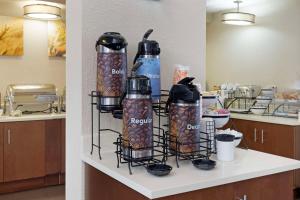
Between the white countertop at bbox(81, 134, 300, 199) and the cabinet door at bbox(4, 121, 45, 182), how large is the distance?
236cm

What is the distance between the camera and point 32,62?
14.9 ft

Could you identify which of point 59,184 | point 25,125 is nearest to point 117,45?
point 25,125

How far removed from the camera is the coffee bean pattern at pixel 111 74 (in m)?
1.47

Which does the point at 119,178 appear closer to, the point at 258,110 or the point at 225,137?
the point at 225,137

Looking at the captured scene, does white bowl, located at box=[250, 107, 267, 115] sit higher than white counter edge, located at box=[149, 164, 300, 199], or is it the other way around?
white bowl, located at box=[250, 107, 267, 115]

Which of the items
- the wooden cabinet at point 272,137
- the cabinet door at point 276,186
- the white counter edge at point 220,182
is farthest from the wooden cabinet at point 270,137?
the white counter edge at point 220,182

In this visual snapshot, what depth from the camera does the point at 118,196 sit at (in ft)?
4.36

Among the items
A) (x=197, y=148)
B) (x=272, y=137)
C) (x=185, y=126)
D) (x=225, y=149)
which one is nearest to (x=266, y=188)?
(x=225, y=149)

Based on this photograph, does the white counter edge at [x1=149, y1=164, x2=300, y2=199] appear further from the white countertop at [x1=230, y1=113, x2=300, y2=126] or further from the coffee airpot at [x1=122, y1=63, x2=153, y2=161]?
the white countertop at [x1=230, y1=113, x2=300, y2=126]

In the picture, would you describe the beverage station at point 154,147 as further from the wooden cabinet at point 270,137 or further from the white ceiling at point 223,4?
the white ceiling at point 223,4

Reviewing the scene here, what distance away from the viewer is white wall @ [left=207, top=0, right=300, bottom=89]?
4.21 metres

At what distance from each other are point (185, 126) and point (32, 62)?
3.67 meters

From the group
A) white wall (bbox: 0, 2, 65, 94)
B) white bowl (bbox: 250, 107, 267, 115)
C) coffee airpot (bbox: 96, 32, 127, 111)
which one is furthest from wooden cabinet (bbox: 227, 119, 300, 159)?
white wall (bbox: 0, 2, 65, 94)

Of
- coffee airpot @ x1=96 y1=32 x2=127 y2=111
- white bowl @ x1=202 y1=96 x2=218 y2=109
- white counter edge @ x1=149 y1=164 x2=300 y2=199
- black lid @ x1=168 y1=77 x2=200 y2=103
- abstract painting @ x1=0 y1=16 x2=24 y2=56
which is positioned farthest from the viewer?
abstract painting @ x1=0 y1=16 x2=24 y2=56
